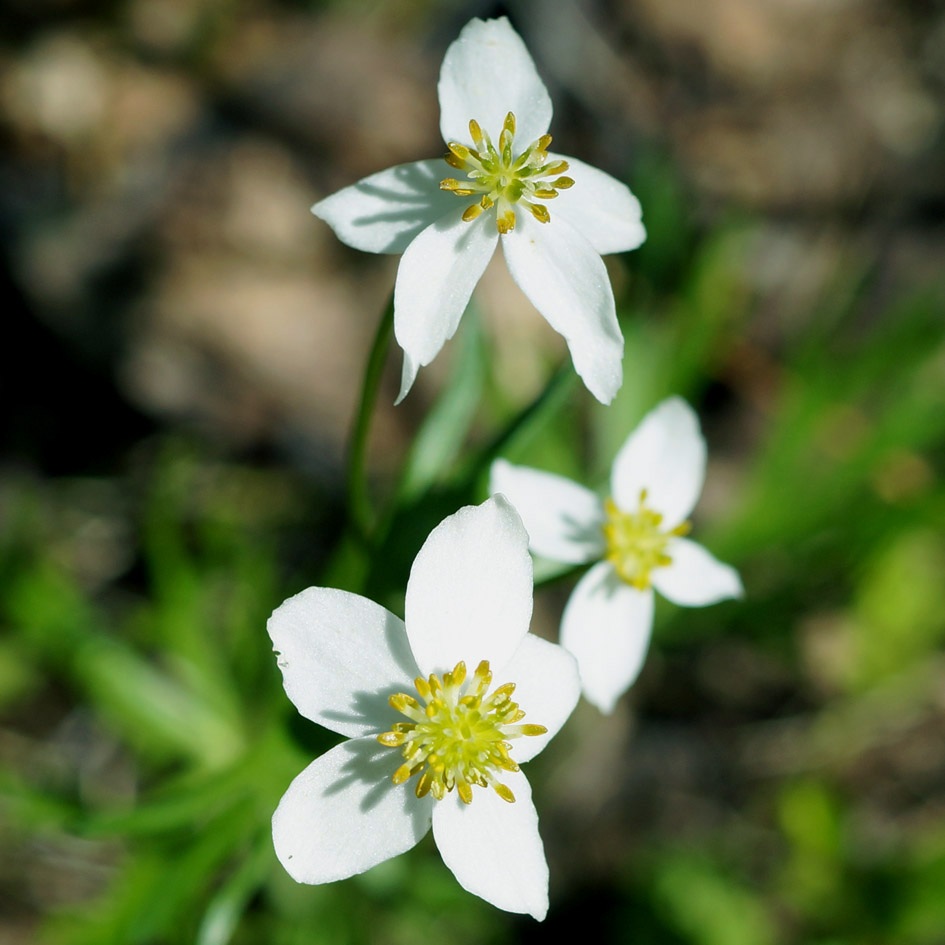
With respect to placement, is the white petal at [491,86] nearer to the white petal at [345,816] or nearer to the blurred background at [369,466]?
the white petal at [345,816]

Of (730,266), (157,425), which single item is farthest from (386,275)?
(730,266)

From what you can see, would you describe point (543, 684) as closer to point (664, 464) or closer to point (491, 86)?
point (664, 464)

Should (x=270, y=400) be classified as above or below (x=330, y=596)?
above

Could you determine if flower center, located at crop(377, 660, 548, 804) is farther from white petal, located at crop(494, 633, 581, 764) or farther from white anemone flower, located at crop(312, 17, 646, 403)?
white anemone flower, located at crop(312, 17, 646, 403)

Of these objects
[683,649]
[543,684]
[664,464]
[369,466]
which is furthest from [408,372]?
[683,649]

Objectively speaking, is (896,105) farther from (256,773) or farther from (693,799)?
(256,773)

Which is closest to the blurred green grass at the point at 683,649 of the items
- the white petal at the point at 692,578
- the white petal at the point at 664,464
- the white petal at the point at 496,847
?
the white petal at the point at 664,464
